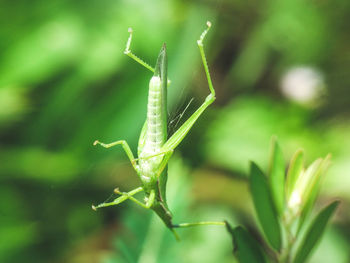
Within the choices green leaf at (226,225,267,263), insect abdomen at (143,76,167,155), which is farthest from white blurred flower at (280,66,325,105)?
green leaf at (226,225,267,263)

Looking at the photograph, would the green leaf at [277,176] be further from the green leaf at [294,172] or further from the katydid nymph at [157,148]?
the katydid nymph at [157,148]

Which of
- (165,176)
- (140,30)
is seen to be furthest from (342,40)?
(165,176)

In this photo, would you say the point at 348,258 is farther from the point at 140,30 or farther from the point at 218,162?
the point at 140,30

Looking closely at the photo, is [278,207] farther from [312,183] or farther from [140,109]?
[140,109]

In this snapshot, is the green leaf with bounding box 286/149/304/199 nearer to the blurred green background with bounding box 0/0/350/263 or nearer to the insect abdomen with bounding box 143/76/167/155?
the insect abdomen with bounding box 143/76/167/155

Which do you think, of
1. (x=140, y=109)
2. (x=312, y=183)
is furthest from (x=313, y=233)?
(x=140, y=109)

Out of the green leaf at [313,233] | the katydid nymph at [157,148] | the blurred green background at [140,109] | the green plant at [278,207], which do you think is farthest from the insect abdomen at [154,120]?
the blurred green background at [140,109]
